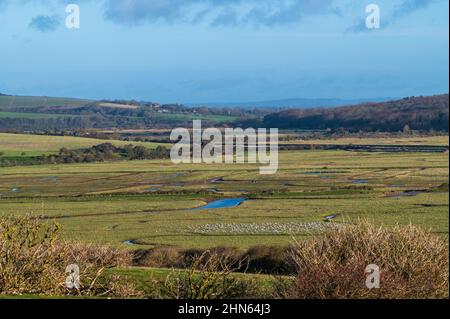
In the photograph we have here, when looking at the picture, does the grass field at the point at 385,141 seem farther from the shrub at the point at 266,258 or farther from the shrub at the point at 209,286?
the shrub at the point at 209,286

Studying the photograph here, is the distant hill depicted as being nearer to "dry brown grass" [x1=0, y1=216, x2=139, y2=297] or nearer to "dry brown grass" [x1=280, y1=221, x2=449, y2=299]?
"dry brown grass" [x1=280, y1=221, x2=449, y2=299]

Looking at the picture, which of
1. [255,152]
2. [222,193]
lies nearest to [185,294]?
[222,193]

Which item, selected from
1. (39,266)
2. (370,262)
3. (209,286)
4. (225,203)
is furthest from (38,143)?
(370,262)

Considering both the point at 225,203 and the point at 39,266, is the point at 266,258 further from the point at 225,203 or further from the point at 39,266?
the point at 225,203

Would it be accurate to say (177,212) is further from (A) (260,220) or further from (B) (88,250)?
(B) (88,250)

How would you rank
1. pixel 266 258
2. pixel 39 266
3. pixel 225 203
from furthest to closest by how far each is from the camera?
1. pixel 225 203
2. pixel 266 258
3. pixel 39 266
